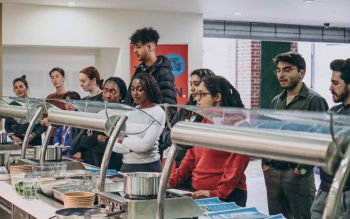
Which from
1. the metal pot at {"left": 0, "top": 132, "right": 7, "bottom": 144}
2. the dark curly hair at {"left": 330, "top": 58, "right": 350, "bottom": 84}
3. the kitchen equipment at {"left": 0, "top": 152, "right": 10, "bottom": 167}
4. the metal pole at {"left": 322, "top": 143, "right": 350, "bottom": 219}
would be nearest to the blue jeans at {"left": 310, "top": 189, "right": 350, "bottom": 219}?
the dark curly hair at {"left": 330, "top": 58, "right": 350, "bottom": 84}

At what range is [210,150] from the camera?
10.5 ft

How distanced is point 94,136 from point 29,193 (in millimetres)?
1841

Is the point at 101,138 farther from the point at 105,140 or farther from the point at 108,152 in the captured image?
the point at 108,152

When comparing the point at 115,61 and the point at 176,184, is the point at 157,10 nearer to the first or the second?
the point at 115,61

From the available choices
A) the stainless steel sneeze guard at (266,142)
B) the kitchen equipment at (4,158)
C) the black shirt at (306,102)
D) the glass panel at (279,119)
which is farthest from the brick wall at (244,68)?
the stainless steel sneeze guard at (266,142)

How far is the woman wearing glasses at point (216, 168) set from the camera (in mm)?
3041

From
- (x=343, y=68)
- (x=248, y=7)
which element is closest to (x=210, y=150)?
(x=343, y=68)

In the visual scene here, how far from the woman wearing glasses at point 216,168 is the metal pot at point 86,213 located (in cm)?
74

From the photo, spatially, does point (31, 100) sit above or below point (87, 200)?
above

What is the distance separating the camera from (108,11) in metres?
8.28

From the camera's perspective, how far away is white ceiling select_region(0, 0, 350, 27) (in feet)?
25.0

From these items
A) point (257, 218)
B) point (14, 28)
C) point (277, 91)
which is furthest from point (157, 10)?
point (257, 218)

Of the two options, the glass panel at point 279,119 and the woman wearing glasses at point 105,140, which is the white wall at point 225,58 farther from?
the glass panel at point 279,119

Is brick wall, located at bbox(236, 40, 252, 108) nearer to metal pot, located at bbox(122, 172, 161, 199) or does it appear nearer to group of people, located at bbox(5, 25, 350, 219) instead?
group of people, located at bbox(5, 25, 350, 219)
